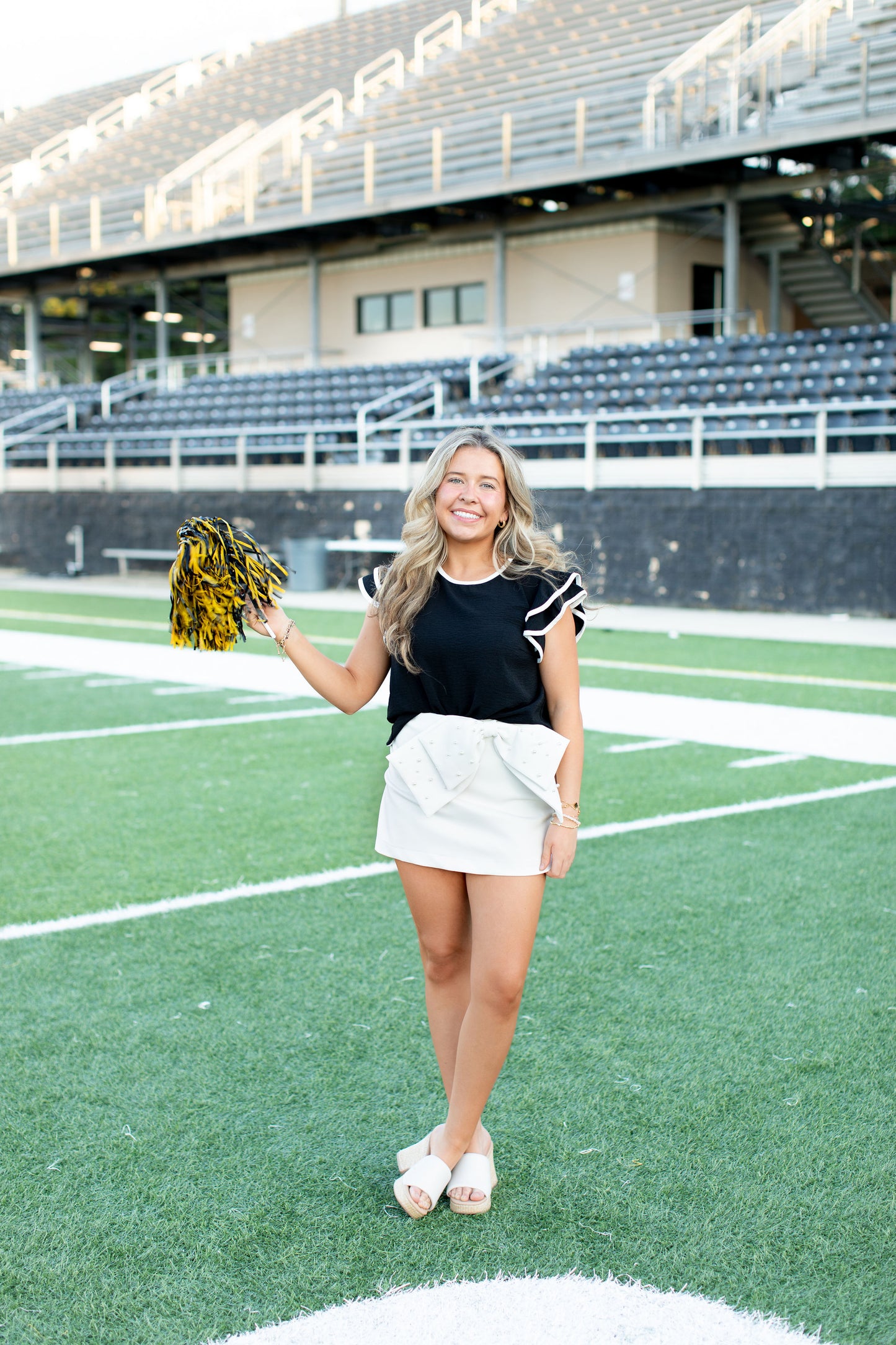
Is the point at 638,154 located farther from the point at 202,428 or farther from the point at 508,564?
the point at 508,564

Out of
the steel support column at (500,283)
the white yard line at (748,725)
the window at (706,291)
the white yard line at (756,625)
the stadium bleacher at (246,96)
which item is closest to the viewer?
the white yard line at (748,725)

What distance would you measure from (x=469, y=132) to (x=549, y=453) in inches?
416

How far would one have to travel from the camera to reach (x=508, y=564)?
2.88 metres

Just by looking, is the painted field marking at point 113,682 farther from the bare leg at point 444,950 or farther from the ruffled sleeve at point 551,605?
the ruffled sleeve at point 551,605

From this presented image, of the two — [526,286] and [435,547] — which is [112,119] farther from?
[435,547]

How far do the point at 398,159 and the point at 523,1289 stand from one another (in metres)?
27.9

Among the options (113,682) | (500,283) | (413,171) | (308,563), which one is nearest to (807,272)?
(500,283)

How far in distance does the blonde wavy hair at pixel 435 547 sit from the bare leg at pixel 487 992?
496 millimetres

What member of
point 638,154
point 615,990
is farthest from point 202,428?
point 615,990

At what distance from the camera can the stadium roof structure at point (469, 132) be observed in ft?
Answer: 72.1

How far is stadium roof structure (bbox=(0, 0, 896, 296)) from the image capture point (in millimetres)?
21969

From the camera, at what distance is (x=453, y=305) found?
28172 millimetres

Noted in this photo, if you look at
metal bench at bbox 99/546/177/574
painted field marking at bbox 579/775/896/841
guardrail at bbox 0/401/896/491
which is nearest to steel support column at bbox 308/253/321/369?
guardrail at bbox 0/401/896/491

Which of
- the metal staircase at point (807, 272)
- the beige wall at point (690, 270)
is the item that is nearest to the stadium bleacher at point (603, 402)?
the beige wall at point (690, 270)
